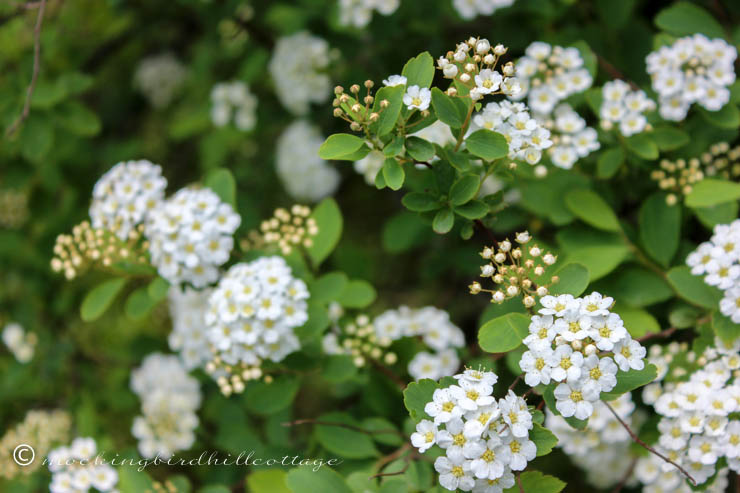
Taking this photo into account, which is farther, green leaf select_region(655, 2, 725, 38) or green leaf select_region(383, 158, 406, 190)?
green leaf select_region(655, 2, 725, 38)

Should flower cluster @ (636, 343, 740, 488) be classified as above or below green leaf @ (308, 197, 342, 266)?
below

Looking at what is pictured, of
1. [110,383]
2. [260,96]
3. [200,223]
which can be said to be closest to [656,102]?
[200,223]

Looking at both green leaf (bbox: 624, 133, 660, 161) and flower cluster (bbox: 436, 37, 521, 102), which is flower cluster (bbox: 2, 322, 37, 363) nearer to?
flower cluster (bbox: 436, 37, 521, 102)

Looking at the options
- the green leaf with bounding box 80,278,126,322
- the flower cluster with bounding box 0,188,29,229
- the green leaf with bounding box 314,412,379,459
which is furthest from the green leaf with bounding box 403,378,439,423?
the flower cluster with bounding box 0,188,29,229

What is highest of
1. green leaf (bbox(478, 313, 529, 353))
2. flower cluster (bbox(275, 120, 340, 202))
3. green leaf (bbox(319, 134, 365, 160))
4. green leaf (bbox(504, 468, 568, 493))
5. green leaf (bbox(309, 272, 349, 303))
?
green leaf (bbox(319, 134, 365, 160))

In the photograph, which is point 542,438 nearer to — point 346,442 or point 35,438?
point 346,442

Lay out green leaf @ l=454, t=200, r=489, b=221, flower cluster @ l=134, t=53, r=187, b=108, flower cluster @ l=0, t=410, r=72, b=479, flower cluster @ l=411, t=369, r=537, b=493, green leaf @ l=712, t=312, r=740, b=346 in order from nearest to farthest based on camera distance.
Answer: flower cluster @ l=411, t=369, r=537, b=493 → green leaf @ l=454, t=200, r=489, b=221 → green leaf @ l=712, t=312, r=740, b=346 → flower cluster @ l=0, t=410, r=72, b=479 → flower cluster @ l=134, t=53, r=187, b=108

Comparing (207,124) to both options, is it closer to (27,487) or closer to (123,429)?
(123,429)
